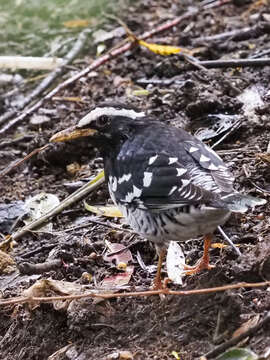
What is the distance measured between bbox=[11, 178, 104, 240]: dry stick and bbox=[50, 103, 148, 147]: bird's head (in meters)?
0.88

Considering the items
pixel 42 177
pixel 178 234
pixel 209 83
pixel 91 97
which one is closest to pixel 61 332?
pixel 178 234

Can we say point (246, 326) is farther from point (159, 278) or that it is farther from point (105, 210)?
point (105, 210)

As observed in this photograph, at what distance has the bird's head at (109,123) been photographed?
159 inches

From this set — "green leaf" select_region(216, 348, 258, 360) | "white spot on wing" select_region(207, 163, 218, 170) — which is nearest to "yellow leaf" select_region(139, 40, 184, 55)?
"white spot on wing" select_region(207, 163, 218, 170)

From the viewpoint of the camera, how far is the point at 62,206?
494 centimetres

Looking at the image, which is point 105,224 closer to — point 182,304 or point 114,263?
point 114,263

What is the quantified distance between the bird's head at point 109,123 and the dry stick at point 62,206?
34.4 inches

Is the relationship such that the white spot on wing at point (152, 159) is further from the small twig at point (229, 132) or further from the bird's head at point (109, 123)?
the small twig at point (229, 132)

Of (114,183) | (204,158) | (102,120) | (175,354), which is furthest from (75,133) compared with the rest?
(175,354)

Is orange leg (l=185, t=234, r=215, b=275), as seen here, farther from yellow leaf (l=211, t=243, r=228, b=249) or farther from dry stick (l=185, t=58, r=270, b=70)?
dry stick (l=185, t=58, r=270, b=70)

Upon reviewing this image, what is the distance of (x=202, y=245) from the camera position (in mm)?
4246

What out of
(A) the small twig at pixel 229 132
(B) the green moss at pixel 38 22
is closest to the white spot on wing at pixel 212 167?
(A) the small twig at pixel 229 132

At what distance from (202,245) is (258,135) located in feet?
3.69

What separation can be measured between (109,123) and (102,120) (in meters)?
0.04
